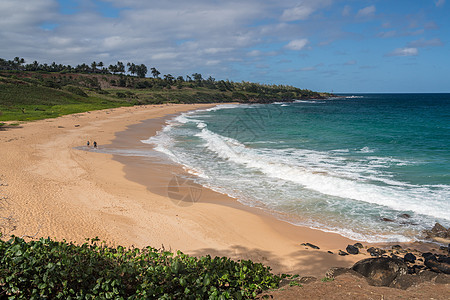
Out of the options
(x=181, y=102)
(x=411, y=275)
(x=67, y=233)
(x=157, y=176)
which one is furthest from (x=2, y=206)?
(x=181, y=102)

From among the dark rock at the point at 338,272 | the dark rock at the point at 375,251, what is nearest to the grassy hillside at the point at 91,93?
the dark rock at the point at 338,272

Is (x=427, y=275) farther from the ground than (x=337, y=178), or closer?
closer

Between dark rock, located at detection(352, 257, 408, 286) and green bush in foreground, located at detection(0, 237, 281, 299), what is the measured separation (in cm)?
328

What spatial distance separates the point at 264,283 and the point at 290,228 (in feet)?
17.4

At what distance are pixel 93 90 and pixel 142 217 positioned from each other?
7772cm

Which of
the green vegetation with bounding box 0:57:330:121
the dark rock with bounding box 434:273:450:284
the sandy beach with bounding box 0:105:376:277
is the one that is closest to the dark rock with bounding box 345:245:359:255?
the sandy beach with bounding box 0:105:376:277

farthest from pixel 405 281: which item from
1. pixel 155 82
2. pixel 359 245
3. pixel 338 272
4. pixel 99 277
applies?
pixel 155 82

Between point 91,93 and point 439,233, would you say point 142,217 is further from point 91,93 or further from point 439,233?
point 91,93

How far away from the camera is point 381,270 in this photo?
6.88m

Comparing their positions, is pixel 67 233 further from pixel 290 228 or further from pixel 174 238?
pixel 290 228

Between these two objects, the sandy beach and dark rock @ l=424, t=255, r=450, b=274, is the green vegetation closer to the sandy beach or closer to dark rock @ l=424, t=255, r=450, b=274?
the sandy beach

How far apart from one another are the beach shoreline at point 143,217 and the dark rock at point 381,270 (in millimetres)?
1023

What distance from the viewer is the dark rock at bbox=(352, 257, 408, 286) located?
6695 mm

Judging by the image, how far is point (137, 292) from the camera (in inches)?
174
